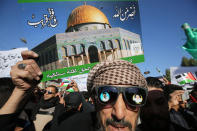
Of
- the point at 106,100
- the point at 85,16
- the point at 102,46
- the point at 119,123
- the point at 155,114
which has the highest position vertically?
the point at 85,16

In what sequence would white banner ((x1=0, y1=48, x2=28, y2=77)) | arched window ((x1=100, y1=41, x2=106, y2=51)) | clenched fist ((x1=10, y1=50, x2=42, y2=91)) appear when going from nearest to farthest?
clenched fist ((x1=10, y1=50, x2=42, y2=91)), white banner ((x1=0, y1=48, x2=28, y2=77)), arched window ((x1=100, y1=41, x2=106, y2=51))

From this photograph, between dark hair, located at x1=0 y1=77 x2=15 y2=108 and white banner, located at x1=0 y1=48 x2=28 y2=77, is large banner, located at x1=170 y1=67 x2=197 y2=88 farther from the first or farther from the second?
dark hair, located at x1=0 y1=77 x2=15 y2=108

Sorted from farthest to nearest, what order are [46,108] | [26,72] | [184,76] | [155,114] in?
[184,76] → [46,108] → [155,114] → [26,72]

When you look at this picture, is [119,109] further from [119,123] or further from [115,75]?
[115,75]

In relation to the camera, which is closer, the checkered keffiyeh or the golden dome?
the checkered keffiyeh

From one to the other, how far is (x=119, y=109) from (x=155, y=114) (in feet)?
2.56

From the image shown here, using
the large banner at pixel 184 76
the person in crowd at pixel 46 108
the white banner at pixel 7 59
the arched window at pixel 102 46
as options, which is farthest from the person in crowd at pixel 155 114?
the arched window at pixel 102 46

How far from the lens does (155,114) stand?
1628 millimetres

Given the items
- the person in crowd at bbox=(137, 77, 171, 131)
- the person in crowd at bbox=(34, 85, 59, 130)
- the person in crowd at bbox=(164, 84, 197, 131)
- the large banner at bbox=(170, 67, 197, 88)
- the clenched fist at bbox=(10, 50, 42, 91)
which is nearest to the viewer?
the clenched fist at bbox=(10, 50, 42, 91)

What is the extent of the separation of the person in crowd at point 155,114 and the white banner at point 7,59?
2.16 meters

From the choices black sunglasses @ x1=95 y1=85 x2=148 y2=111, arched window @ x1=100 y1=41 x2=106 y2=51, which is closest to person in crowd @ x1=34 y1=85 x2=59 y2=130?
black sunglasses @ x1=95 y1=85 x2=148 y2=111

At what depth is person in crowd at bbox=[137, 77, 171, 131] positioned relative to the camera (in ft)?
5.03

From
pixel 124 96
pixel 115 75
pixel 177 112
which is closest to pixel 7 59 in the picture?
pixel 115 75

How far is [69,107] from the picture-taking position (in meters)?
2.59
